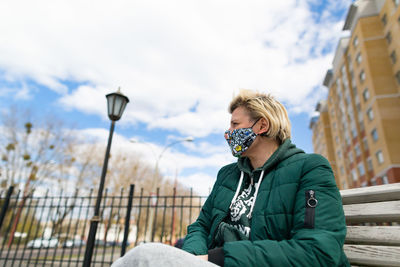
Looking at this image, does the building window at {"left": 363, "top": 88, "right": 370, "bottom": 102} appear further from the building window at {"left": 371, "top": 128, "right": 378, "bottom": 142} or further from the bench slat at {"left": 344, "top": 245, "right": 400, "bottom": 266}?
the bench slat at {"left": 344, "top": 245, "right": 400, "bottom": 266}

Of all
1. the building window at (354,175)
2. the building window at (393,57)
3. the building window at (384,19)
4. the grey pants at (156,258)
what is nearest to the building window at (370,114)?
the building window at (393,57)

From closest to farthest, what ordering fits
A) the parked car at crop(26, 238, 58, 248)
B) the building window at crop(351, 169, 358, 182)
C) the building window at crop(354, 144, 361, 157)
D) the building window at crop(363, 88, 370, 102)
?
1. the parked car at crop(26, 238, 58, 248)
2. the building window at crop(363, 88, 370, 102)
3. the building window at crop(354, 144, 361, 157)
4. the building window at crop(351, 169, 358, 182)

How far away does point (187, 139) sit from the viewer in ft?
56.1

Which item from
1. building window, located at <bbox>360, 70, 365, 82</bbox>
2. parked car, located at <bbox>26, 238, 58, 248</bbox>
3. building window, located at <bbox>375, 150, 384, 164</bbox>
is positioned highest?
building window, located at <bbox>360, 70, 365, 82</bbox>

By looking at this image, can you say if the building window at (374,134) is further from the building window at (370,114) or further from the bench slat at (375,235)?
the bench slat at (375,235)

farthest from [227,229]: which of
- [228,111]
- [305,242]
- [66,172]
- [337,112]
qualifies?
[337,112]

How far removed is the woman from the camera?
3.80 feet

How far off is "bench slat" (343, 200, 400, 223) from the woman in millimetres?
279

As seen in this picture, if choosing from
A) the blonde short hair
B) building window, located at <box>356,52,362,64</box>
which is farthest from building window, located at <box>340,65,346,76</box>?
the blonde short hair

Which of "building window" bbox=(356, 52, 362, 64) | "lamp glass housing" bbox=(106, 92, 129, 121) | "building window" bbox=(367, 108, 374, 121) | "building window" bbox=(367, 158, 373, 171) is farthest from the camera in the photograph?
"building window" bbox=(356, 52, 362, 64)

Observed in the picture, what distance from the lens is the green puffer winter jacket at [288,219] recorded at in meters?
1.14

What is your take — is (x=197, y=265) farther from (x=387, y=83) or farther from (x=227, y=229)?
(x=387, y=83)

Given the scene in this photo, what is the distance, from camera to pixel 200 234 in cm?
191

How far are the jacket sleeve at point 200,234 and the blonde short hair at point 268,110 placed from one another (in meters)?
0.72
